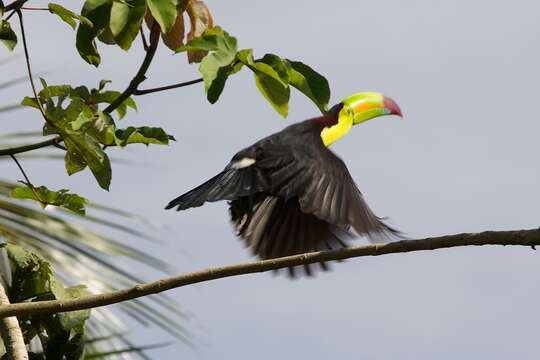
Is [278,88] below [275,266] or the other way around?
the other way around

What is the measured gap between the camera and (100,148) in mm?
2256

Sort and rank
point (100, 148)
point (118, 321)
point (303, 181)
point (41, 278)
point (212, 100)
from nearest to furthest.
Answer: point (212, 100) < point (100, 148) < point (41, 278) < point (303, 181) < point (118, 321)

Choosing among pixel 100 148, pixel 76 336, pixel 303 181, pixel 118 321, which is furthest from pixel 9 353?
pixel 118 321

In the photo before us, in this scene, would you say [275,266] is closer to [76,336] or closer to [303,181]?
[76,336]

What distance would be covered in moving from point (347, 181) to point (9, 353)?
183 cm

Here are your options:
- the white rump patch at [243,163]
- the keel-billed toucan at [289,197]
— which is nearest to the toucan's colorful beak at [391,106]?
the keel-billed toucan at [289,197]

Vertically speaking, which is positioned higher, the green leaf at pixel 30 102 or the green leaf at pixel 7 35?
the green leaf at pixel 7 35

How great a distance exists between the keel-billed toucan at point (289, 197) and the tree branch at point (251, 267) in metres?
1.14

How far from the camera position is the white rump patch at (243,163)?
406 cm

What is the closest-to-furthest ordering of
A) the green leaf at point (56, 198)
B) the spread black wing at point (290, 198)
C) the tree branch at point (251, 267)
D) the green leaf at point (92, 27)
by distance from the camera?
the tree branch at point (251, 267) → the green leaf at point (92, 27) → the green leaf at point (56, 198) → the spread black wing at point (290, 198)

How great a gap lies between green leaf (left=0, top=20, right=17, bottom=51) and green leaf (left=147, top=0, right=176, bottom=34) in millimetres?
309

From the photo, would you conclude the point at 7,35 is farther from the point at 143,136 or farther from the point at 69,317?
the point at 69,317

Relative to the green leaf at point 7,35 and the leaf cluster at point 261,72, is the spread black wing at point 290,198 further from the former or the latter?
the green leaf at point 7,35

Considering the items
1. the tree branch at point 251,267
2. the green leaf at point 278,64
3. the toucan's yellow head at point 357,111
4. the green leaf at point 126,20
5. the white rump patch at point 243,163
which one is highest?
the green leaf at point 126,20
